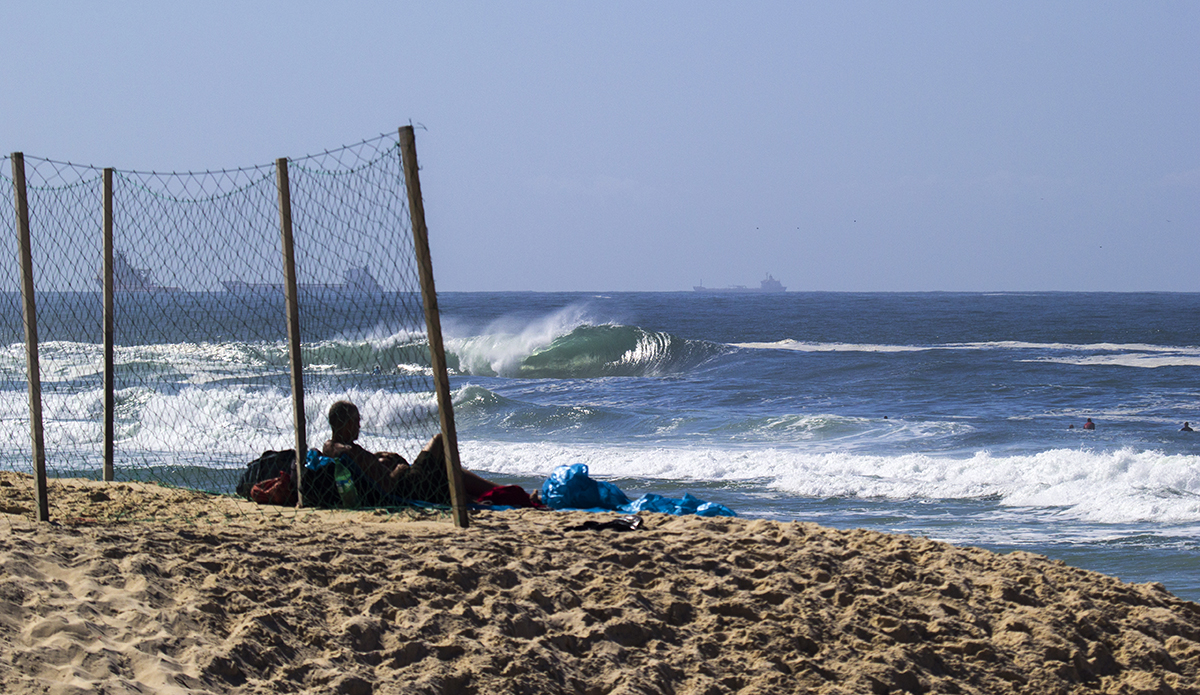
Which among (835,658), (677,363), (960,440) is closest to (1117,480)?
(960,440)

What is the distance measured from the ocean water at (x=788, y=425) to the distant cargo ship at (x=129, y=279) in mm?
412

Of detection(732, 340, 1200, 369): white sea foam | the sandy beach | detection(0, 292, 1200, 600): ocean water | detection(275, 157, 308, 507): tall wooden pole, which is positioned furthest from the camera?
detection(732, 340, 1200, 369): white sea foam

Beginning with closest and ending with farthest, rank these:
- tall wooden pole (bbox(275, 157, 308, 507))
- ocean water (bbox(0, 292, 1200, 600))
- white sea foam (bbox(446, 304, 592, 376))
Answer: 1. tall wooden pole (bbox(275, 157, 308, 507))
2. ocean water (bbox(0, 292, 1200, 600))
3. white sea foam (bbox(446, 304, 592, 376))

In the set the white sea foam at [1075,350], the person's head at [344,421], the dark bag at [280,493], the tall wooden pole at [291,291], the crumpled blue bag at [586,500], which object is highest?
the tall wooden pole at [291,291]

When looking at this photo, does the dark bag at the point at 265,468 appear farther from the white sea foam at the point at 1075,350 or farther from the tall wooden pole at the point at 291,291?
the white sea foam at the point at 1075,350

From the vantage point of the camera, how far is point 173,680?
3.70m

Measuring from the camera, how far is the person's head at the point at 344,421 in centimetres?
715

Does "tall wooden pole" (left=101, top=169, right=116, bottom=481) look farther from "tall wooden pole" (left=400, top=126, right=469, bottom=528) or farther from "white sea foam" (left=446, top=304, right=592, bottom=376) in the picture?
"white sea foam" (left=446, top=304, right=592, bottom=376)

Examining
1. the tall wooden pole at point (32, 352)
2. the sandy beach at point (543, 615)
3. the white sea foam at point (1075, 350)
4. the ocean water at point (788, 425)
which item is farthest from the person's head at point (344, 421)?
the white sea foam at point (1075, 350)

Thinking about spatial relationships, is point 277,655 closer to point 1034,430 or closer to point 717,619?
point 717,619

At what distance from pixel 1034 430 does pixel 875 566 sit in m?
11.8

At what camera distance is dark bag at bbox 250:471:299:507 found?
7.04 meters

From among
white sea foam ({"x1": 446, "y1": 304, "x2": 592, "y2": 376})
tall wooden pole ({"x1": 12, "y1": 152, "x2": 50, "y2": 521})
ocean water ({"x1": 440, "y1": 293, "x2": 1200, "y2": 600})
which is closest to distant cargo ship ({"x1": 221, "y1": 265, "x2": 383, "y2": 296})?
tall wooden pole ({"x1": 12, "y1": 152, "x2": 50, "y2": 521})

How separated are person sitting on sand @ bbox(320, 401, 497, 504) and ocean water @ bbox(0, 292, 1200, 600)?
40cm
